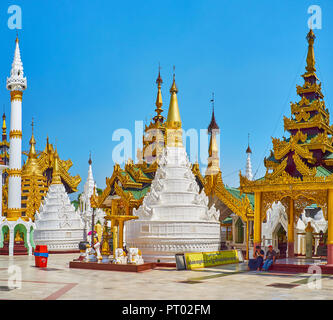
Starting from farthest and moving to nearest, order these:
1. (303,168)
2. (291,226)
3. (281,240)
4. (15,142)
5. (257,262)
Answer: (15,142)
(281,240)
(291,226)
(257,262)
(303,168)

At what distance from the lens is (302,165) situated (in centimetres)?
2191

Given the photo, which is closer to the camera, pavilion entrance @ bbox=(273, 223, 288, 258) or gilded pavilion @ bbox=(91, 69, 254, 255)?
pavilion entrance @ bbox=(273, 223, 288, 258)

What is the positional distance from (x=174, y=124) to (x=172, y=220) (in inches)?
288

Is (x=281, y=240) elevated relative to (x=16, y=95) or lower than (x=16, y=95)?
lower

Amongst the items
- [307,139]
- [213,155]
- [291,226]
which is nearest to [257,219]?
[291,226]

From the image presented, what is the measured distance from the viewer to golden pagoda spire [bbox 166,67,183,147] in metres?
31.0

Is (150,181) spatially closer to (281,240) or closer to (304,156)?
(281,240)

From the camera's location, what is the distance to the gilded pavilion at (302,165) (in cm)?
Answer: 2172

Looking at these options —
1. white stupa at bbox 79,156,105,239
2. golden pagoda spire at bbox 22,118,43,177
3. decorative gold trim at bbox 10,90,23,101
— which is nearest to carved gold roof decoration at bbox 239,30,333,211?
decorative gold trim at bbox 10,90,23,101

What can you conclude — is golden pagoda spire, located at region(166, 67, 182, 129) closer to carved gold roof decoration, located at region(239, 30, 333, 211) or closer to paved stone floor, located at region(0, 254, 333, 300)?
carved gold roof decoration, located at region(239, 30, 333, 211)

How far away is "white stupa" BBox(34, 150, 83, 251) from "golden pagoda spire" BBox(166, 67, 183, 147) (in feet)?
48.8

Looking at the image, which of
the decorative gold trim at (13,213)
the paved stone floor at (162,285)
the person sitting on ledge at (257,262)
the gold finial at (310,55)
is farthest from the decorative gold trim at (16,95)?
the person sitting on ledge at (257,262)

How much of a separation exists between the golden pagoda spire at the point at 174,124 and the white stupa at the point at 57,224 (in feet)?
48.8

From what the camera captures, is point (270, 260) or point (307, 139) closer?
point (270, 260)
